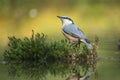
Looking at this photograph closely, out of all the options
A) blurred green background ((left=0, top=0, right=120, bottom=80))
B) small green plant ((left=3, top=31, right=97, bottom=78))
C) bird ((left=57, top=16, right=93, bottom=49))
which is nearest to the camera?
small green plant ((left=3, top=31, right=97, bottom=78))

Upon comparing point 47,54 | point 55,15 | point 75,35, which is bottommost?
point 47,54

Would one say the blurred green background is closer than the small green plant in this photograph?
No

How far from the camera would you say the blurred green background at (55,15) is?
13445mm

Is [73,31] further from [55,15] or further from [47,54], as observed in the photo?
[55,15]

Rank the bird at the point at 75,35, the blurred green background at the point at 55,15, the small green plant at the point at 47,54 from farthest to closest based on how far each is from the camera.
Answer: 1. the blurred green background at the point at 55,15
2. the bird at the point at 75,35
3. the small green plant at the point at 47,54

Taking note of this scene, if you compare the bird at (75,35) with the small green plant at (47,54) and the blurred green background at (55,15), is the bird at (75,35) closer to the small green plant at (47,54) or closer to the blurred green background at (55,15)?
the small green plant at (47,54)

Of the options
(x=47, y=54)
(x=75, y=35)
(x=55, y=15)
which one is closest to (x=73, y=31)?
(x=75, y=35)

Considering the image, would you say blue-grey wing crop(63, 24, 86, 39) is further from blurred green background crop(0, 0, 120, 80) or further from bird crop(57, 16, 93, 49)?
blurred green background crop(0, 0, 120, 80)

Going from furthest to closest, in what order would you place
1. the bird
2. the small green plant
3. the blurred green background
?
the blurred green background
the bird
the small green plant

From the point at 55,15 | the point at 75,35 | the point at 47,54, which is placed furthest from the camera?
the point at 55,15

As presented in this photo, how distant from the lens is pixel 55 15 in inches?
566

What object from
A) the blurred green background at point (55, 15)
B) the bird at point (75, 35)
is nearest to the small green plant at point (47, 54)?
the bird at point (75, 35)

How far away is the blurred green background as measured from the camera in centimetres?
1345

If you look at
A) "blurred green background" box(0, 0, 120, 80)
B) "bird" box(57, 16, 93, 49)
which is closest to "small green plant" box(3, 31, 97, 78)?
"bird" box(57, 16, 93, 49)
